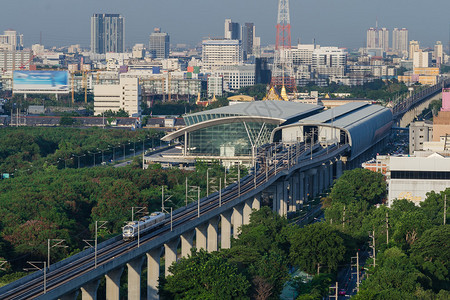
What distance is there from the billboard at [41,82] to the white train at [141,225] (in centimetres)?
13188

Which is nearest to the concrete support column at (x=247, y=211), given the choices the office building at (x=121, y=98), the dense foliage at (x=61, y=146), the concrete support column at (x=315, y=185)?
the concrete support column at (x=315, y=185)

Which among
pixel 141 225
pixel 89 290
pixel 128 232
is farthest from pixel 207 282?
pixel 141 225

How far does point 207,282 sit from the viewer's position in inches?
1526

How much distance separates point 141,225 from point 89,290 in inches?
252

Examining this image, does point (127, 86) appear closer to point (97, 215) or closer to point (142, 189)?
point (142, 189)

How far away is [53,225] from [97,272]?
47.7ft

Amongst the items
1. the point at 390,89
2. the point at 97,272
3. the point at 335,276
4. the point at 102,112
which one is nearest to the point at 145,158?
the point at 335,276

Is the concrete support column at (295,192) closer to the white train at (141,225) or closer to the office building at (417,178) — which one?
the office building at (417,178)

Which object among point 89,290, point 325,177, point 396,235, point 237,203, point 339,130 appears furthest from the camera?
point 339,130

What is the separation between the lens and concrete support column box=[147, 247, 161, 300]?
41.8m

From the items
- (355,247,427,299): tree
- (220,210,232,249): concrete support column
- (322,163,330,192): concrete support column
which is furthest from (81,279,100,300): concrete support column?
(322,163,330,192): concrete support column

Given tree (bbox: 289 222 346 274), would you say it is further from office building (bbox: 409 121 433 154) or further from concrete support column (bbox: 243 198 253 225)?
office building (bbox: 409 121 433 154)

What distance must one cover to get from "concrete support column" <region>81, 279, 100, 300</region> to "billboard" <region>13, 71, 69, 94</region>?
139 meters

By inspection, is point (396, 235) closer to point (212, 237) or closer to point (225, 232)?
point (225, 232)
